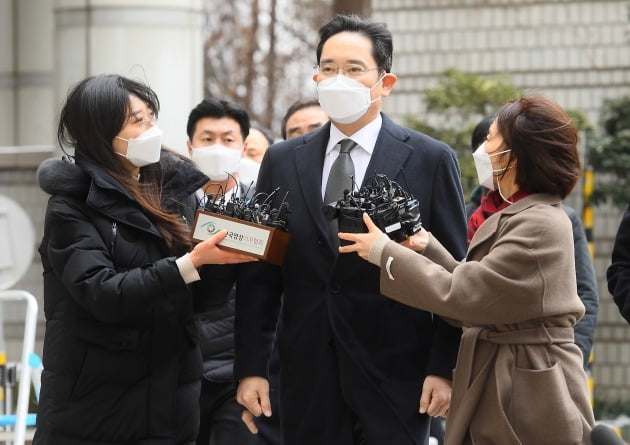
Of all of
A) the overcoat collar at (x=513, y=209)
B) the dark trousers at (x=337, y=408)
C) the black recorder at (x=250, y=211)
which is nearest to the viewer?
the overcoat collar at (x=513, y=209)

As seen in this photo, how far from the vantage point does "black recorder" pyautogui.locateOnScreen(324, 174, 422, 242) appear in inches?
185

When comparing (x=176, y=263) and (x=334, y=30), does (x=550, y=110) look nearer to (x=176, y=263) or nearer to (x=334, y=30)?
(x=334, y=30)

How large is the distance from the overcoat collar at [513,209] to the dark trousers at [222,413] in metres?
1.90

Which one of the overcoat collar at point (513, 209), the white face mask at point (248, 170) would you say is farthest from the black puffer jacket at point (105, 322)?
the white face mask at point (248, 170)

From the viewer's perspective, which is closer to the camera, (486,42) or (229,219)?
(229,219)

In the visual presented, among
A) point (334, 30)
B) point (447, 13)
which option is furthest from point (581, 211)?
point (334, 30)

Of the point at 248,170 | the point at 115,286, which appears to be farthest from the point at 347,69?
the point at 248,170

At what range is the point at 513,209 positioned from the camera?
15.2ft

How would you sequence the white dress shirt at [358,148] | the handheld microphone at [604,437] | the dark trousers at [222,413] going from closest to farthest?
the handheld microphone at [604,437] → the white dress shirt at [358,148] → the dark trousers at [222,413]

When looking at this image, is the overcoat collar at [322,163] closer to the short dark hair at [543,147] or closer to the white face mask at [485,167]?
the white face mask at [485,167]

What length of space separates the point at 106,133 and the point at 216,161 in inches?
65.9

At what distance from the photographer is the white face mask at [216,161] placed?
682cm

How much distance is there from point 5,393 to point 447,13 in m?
7.63

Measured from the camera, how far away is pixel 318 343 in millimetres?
5109
